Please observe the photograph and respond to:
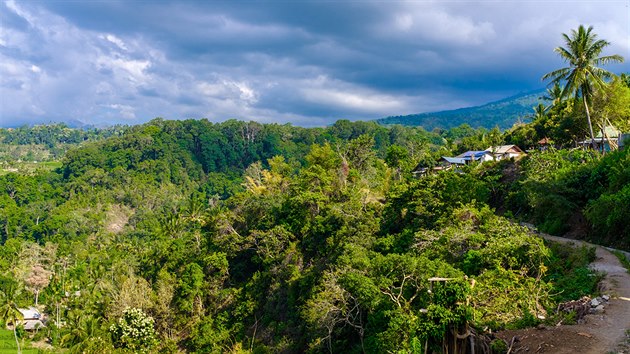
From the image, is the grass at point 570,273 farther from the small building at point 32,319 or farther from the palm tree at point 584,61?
the small building at point 32,319

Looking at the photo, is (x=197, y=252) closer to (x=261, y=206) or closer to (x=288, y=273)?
(x=261, y=206)

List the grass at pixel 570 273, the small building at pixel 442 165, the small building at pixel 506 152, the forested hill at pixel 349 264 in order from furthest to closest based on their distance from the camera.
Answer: the small building at pixel 442 165, the small building at pixel 506 152, the forested hill at pixel 349 264, the grass at pixel 570 273

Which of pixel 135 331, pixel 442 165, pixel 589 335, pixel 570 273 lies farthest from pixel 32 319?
pixel 589 335

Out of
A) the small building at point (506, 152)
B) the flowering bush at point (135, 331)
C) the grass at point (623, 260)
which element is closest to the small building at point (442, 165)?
the small building at point (506, 152)

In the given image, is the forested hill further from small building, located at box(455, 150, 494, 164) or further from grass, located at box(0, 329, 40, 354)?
small building, located at box(455, 150, 494, 164)

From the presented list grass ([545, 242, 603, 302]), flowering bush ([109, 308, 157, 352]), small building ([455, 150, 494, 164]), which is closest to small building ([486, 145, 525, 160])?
small building ([455, 150, 494, 164])

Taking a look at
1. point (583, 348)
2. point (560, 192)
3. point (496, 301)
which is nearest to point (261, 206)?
point (560, 192)
